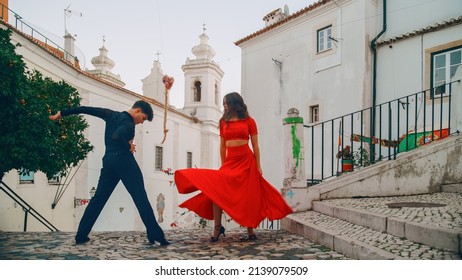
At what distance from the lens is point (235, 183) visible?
3.71m

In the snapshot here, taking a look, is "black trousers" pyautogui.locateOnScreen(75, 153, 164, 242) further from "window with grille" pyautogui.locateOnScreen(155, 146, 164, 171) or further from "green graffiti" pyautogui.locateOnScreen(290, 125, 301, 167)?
"window with grille" pyautogui.locateOnScreen(155, 146, 164, 171)

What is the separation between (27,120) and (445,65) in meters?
8.89

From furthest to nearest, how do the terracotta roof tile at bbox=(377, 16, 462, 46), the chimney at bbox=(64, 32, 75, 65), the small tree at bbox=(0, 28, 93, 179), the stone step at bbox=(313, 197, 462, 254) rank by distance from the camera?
1. the terracotta roof tile at bbox=(377, 16, 462, 46)
2. the chimney at bbox=(64, 32, 75, 65)
3. the small tree at bbox=(0, 28, 93, 179)
4. the stone step at bbox=(313, 197, 462, 254)

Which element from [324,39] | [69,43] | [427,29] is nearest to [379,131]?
[427,29]

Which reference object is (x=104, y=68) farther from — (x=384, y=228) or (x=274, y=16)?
(x=274, y=16)

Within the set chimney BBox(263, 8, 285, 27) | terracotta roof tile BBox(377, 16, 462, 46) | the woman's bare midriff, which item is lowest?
the woman's bare midriff

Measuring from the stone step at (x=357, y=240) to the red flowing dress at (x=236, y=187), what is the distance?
1.42ft

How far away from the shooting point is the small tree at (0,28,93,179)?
4078 mm

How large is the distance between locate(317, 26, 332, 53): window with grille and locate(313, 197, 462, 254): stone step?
8084 mm

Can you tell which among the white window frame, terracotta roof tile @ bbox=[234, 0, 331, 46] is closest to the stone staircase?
the white window frame

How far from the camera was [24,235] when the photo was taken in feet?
14.6
